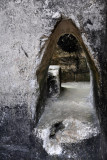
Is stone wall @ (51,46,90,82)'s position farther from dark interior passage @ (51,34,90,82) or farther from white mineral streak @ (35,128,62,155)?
white mineral streak @ (35,128,62,155)

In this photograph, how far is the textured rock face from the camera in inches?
66.2

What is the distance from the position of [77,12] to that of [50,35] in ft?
0.88

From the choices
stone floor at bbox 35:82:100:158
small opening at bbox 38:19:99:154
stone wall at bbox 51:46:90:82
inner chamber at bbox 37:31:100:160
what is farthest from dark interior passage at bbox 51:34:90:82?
stone floor at bbox 35:82:100:158

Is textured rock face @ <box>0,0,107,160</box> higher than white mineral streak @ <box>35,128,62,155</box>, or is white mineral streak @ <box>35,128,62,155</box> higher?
textured rock face @ <box>0,0,107,160</box>

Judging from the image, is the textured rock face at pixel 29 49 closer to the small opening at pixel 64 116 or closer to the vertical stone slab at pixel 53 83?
the small opening at pixel 64 116

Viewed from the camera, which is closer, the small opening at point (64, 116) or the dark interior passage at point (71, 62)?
the small opening at point (64, 116)

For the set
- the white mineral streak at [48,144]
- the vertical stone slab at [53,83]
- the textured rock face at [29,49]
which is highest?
the textured rock face at [29,49]

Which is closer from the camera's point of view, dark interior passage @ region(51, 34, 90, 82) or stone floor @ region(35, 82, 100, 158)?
stone floor @ region(35, 82, 100, 158)

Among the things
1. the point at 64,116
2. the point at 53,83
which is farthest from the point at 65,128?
the point at 53,83

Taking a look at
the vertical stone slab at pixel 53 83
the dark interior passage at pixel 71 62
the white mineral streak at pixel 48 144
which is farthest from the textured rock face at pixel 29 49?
the dark interior passage at pixel 71 62

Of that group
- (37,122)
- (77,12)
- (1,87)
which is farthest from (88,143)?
(77,12)

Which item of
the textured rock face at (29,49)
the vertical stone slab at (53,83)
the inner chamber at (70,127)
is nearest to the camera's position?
the textured rock face at (29,49)

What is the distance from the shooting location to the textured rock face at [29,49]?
1683 mm

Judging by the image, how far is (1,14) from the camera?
183cm
